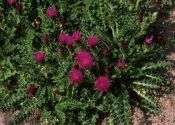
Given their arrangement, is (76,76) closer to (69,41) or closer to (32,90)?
(69,41)

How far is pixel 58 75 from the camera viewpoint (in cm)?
445

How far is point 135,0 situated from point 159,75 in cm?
103

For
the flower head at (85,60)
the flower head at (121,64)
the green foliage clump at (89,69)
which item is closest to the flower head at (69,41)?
the green foliage clump at (89,69)

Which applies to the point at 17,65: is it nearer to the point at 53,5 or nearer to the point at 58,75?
the point at 58,75

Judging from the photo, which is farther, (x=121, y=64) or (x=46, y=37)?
(x=46, y=37)

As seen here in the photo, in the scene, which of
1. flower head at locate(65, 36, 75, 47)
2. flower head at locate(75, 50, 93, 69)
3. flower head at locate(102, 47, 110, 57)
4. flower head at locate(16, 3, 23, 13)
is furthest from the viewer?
flower head at locate(16, 3, 23, 13)

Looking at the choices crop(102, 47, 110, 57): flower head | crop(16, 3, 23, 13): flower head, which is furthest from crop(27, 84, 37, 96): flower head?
crop(16, 3, 23, 13): flower head

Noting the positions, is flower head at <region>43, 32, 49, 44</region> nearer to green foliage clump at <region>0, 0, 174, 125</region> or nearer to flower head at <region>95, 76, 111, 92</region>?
green foliage clump at <region>0, 0, 174, 125</region>

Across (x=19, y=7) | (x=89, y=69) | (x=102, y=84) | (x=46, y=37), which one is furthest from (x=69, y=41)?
(x=19, y=7)

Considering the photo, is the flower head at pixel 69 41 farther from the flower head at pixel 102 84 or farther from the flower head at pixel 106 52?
the flower head at pixel 102 84

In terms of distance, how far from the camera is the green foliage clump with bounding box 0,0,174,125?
4359mm

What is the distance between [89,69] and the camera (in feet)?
13.6

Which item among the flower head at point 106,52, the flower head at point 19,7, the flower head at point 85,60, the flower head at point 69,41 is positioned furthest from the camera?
the flower head at point 19,7

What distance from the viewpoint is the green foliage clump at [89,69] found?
4.36 metres
